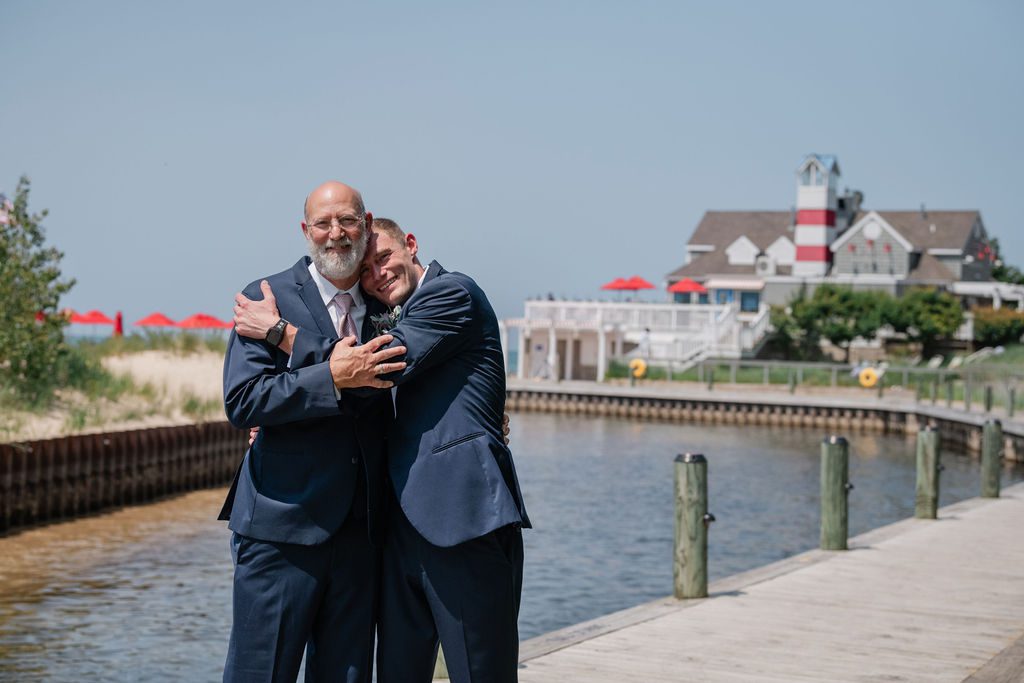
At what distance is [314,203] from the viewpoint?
4512 mm

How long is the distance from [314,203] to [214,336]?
3138 cm

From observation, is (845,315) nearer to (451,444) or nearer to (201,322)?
(201,322)

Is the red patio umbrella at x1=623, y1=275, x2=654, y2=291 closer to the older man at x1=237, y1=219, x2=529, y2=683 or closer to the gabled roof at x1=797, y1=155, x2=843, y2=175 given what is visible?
the gabled roof at x1=797, y1=155, x2=843, y2=175

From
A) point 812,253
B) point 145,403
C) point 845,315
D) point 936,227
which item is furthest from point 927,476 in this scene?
point 936,227

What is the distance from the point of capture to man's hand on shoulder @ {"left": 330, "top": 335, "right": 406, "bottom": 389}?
4.33 m

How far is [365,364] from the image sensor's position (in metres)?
4.34

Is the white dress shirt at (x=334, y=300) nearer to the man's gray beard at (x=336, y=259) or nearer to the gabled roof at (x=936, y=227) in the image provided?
the man's gray beard at (x=336, y=259)

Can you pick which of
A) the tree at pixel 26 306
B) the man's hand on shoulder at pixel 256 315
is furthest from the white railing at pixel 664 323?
the man's hand on shoulder at pixel 256 315

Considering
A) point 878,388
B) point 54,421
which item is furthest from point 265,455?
point 878,388

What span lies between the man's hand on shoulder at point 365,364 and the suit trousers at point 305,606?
49 centimetres

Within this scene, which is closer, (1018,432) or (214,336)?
(1018,432)

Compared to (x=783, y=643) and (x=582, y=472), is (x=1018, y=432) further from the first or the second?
(x=783, y=643)

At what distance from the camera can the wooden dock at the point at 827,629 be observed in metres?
7.19

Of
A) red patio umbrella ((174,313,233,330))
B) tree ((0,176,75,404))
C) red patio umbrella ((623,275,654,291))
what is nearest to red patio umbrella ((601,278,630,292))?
red patio umbrella ((623,275,654,291))
